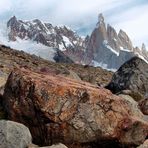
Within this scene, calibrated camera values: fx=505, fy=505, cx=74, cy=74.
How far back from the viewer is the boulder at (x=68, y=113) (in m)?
25.3

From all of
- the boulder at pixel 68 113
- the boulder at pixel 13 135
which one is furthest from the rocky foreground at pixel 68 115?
the boulder at pixel 13 135

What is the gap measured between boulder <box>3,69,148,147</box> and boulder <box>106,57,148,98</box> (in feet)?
82.2

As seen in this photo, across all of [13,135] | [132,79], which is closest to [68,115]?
[13,135]

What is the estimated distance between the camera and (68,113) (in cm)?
2542

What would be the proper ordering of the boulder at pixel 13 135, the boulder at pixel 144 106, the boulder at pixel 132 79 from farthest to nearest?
the boulder at pixel 132 79, the boulder at pixel 144 106, the boulder at pixel 13 135

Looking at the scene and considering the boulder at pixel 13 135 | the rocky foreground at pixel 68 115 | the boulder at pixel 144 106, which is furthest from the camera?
the boulder at pixel 144 106

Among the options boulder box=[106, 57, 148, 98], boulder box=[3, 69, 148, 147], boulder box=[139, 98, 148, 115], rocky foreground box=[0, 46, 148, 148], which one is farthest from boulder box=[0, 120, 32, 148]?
boulder box=[106, 57, 148, 98]

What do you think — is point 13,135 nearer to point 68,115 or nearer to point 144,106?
point 68,115

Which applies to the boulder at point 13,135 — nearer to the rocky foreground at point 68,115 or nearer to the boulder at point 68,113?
the rocky foreground at point 68,115

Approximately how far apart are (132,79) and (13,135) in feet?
105

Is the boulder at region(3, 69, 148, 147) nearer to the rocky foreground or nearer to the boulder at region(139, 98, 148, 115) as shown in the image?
the rocky foreground

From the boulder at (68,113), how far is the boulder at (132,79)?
82.2 feet

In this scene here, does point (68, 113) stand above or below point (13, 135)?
above

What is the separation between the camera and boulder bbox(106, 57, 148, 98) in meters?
52.8
